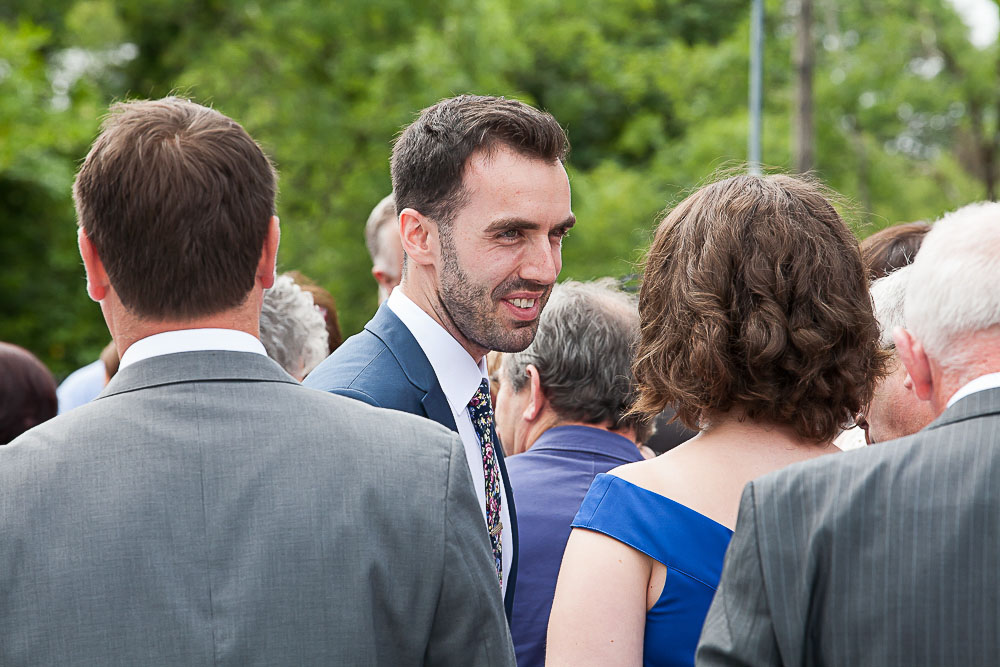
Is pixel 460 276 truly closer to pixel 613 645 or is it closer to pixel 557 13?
pixel 613 645

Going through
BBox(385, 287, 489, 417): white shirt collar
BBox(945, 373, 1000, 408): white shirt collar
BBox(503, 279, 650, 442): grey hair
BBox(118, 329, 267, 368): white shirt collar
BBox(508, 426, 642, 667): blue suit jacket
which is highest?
BBox(118, 329, 267, 368): white shirt collar

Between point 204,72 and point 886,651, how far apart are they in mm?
13672

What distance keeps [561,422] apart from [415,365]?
1.93 feet

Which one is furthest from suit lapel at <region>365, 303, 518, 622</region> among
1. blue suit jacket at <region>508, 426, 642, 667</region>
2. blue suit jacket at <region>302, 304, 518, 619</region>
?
blue suit jacket at <region>508, 426, 642, 667</region>

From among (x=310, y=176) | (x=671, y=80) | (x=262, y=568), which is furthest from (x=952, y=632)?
(x=671, y=80)

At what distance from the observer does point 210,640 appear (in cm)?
153

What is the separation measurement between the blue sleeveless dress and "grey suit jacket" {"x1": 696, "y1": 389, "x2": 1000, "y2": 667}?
0.85 feet

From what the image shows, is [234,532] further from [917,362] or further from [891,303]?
[891,303]

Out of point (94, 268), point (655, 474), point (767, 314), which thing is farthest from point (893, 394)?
point (94, 268)

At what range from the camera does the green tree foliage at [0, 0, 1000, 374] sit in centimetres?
1327

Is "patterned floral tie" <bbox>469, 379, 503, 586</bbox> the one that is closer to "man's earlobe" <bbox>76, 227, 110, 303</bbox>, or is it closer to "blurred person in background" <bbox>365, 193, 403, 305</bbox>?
"man's earlobe" <bbox>76, 227, 110, 303</bbox>

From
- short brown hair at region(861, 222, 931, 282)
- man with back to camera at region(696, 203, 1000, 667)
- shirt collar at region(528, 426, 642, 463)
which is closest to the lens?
man with back to camera at region(696, 203, 1000, 667)

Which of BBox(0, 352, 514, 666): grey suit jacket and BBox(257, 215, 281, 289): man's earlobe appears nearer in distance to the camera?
BBox(0, 352, 514, 666): grey suit jacket

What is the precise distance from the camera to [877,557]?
1665 mm
